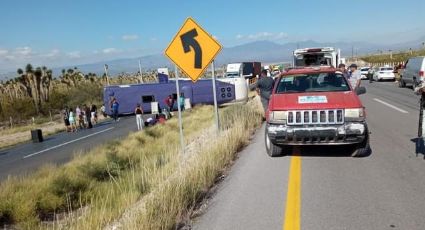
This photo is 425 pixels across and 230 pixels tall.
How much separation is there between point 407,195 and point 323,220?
5.04 ft

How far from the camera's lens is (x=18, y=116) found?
55.0 m

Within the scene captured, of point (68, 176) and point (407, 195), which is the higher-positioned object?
point (407, 195)

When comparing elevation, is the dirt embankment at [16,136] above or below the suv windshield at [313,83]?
below

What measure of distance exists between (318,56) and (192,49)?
16012 mm

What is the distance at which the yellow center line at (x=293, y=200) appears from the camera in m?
5.03

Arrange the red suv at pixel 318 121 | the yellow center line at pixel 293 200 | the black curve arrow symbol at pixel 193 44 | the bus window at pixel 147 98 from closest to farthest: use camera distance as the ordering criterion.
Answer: the yellow center line at pixel 293 200 → the red suv at pixel 318 121 → the black curve arrow symbol at pixel 193 44 → the bus window at pixel 147 98

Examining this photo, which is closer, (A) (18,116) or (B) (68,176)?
(B) (68,176)

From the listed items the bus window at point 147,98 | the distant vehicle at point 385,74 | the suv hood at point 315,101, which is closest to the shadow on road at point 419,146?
the suv hood at point 315,101

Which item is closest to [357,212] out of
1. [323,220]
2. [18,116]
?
[323,220]

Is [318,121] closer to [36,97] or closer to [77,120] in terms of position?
[77,120]

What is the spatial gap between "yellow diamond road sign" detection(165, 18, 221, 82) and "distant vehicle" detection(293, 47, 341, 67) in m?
14.3

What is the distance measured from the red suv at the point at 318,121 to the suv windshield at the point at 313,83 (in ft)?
0.72

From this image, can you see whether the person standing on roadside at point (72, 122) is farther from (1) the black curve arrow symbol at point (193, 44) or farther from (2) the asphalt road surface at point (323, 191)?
(2) the asphalt road surface at point (323, 191)

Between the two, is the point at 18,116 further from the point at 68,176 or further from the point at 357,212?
the point at 357,212
